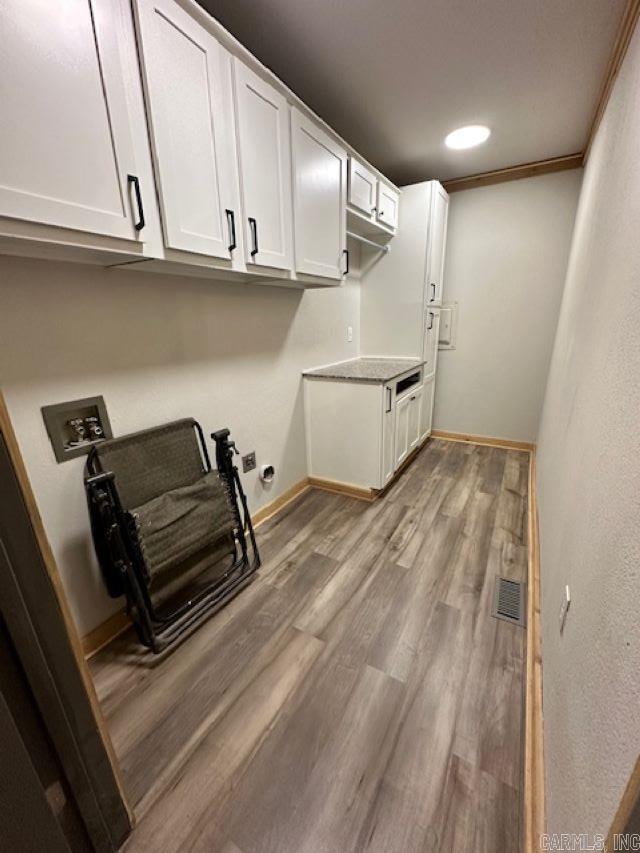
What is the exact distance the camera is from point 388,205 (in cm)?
262

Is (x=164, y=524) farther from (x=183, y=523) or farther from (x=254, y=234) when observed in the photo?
(x=254, y=234)

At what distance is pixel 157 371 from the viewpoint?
1535 mm

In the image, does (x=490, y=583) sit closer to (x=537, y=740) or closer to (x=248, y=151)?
(x=537, y=740)

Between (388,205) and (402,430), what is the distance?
1728 millimetres

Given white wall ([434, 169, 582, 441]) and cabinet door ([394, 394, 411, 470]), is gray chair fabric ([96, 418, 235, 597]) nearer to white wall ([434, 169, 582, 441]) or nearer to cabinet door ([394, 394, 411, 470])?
cabinet door ([394, 394, 411, 470])

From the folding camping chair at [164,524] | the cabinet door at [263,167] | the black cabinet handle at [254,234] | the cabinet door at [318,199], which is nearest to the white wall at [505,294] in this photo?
the cabinet door at [318,199]

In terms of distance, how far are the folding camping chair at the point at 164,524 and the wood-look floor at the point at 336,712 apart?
13cm

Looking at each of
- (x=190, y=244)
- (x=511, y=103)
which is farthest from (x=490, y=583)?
(x=511, y=103)

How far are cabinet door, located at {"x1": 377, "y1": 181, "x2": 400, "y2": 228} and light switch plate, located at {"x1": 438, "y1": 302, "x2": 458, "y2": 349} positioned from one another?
1.00m

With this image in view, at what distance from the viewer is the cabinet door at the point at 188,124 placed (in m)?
1.06

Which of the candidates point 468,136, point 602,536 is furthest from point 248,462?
point 468,136

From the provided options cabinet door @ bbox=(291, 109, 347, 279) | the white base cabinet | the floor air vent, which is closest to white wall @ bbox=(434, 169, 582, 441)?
the white base cabinet

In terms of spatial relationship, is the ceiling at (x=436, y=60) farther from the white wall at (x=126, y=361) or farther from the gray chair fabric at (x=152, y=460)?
the gray chair fabric at (x=152, y=460)

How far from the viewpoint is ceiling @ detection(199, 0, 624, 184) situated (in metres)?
1.37
